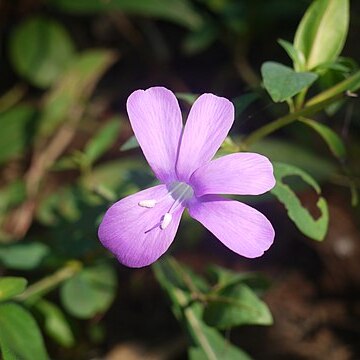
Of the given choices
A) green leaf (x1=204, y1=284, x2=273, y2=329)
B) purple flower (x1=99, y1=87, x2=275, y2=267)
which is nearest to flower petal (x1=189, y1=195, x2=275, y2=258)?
purple flower (x1=99, y1=87, x2=275, y2=267)

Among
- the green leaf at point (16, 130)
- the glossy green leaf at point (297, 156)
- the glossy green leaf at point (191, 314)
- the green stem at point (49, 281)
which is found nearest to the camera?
the glossy green leaf at point (191, 314)

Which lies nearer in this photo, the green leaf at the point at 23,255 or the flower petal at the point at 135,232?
the flower petal at the point at 135,232

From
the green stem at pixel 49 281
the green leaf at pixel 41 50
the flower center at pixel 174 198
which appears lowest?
the green stem at pixel 49 281

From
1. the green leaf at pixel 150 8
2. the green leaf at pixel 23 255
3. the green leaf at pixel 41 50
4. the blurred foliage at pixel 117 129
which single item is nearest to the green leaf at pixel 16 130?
the blurred foliage at pixel 117 129

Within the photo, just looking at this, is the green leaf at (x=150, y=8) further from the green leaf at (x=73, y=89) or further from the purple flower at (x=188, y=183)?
the purple flower at (x=188, y=183)

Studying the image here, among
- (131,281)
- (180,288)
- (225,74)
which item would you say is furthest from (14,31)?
(180,288)

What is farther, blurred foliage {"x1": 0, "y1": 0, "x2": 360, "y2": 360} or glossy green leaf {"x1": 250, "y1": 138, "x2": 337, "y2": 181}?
glossy green leaf {"x1": 250, "y1": 138, "x2": 337, "y2": 181}

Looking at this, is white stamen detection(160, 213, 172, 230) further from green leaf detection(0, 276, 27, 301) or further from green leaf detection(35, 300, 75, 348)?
green leaf detection(35, 300, 75, 348)
